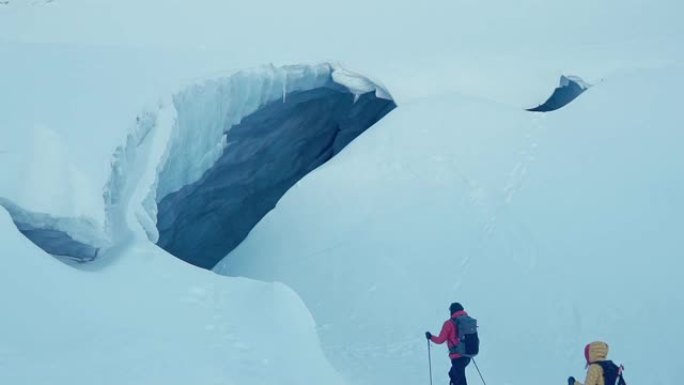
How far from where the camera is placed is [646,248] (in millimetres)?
9148

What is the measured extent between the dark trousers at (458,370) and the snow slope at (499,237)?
103 centimetres

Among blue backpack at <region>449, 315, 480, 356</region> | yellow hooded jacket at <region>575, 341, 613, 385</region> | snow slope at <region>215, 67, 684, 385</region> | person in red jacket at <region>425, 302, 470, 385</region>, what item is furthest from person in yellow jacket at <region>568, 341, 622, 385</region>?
snow slope at <region>215, 67, 684, 385</region>

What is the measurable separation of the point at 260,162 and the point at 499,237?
4288mm

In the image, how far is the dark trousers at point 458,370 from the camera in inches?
267

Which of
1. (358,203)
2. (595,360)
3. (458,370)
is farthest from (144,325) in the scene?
(358,203)

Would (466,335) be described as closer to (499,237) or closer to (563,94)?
(499,237)

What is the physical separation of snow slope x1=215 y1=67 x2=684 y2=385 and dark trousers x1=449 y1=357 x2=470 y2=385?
103 centimetres

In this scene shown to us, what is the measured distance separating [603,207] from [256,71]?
498 centimetres

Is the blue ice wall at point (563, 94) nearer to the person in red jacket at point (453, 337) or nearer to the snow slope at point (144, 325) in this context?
the person in red jacket at point (453, 337)

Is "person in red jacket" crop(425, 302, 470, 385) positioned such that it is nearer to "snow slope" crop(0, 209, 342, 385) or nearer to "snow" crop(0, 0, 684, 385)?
"snow" crop(0, 0, 684, 385)

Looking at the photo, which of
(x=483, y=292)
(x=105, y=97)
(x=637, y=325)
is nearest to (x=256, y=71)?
(x=105, y=97)

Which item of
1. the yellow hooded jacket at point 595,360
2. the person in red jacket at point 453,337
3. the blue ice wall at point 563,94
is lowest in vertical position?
the person in red jacket at point 453,337

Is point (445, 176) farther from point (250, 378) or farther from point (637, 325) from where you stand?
point (250, 378)

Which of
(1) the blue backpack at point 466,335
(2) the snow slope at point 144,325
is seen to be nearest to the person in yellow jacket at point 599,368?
(1) the blue backpack at point 466,335
